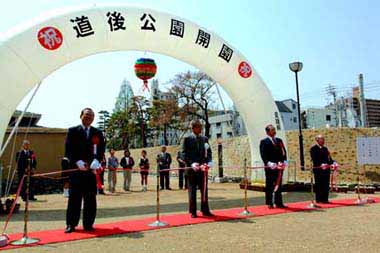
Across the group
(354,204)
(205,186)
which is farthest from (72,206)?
(354,204)

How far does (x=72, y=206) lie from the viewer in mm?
5344

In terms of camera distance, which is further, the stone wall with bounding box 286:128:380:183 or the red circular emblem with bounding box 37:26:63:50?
the stone wall with bounding box 286:128:380:183

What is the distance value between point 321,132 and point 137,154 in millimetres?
20852

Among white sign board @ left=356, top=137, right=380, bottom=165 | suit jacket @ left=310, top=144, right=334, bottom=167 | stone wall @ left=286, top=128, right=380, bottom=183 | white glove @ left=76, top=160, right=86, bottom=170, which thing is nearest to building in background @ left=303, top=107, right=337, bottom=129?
stone wall @ left=286, top=128, right=380, bottom=183

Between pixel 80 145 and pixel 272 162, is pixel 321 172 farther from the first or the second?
pixel 80 145

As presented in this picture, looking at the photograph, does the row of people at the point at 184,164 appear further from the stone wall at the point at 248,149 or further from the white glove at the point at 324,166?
the stone wall at the point at 248,149

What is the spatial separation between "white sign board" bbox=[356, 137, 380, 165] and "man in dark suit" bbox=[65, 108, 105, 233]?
9.06 metres

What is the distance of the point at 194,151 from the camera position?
263 inches

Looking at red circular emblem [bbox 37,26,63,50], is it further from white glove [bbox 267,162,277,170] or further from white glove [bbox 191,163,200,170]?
white glove [bbox 267,162,277,170]

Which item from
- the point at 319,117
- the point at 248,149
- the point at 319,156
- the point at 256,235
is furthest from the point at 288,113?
the point at 256,235

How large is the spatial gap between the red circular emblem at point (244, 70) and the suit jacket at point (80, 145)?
5.93m

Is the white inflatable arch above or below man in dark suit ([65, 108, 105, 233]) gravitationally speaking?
above

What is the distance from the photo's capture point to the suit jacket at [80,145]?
5.47 metres

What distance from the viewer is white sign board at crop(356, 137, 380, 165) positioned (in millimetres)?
11688
